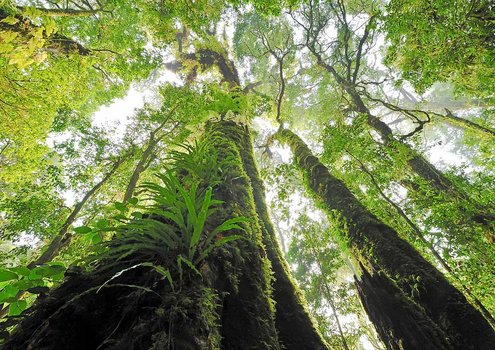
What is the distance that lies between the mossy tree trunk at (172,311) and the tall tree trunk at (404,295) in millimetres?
1309

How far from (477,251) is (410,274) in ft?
8.51

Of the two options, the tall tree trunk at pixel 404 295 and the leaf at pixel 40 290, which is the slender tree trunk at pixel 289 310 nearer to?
the tall tree trunk at pixel 404 295

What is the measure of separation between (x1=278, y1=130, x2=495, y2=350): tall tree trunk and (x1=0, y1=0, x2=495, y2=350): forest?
0.05 feet

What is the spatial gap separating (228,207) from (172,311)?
1.34 m

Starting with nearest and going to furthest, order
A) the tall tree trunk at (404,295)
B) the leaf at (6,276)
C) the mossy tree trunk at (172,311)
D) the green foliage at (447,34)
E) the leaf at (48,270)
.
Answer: the mossy tree trunk at (172,311), the leaf at (6,276), the leaf at (48,270), the tall tree trunk at (404,295), the green foliage at (447,34)

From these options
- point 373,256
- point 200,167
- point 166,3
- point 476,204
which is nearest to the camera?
point 200,167

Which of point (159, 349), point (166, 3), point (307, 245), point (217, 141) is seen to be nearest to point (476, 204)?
point (307, 245)

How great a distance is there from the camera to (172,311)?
1072mm

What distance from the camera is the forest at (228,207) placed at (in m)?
1.29

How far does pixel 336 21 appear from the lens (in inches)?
348

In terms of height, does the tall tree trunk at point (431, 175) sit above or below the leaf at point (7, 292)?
above

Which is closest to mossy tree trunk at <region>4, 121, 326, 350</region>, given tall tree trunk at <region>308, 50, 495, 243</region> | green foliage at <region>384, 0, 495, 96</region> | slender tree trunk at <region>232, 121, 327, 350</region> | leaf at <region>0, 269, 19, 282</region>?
slender tree trunk at <region>232, 121, 327, 350</region>

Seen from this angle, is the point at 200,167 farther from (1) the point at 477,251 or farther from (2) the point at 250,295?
(1) the point at 477,251

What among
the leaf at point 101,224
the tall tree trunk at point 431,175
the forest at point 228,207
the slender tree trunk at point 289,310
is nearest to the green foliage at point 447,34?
the forest at point 228,207
